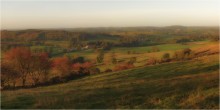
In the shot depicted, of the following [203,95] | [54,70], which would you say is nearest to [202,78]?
[203,95]

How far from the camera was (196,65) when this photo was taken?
24109mm

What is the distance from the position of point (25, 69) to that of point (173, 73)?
158 ft

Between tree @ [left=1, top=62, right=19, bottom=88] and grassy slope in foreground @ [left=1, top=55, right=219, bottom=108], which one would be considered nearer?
grassy slope in foreground @ [left=1, top=55, right=219, bottom=108]

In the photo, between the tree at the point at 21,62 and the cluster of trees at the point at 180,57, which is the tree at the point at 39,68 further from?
the cluster of trees at the point at 180,57

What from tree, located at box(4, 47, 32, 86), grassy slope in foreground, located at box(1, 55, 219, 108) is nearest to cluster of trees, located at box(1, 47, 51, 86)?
tree, located at box(4, 47, 32, 86)

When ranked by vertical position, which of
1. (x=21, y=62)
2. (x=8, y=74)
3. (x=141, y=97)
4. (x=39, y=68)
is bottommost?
(x=8, y=74)

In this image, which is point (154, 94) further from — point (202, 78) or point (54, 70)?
point (54, 70)

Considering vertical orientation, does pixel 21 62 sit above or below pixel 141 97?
below

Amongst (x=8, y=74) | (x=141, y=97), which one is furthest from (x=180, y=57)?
(x=141, y=97)

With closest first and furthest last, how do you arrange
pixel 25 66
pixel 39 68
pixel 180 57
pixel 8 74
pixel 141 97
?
1. pixel 141 97
2. pixel 8 74
3. pixel 180 57
4. pixel 25 66
5. pixel 39 68

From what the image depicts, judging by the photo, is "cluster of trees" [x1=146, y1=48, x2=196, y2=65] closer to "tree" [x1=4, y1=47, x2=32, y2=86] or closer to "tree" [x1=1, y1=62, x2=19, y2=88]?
"tree" [x1=4, y1=47, x2=32, y2=86]

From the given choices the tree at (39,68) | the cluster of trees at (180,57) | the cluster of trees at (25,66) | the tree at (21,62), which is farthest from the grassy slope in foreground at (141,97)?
the tree at (39,68)

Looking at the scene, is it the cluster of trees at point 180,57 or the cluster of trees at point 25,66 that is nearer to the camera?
the cluster of trees at point 180,57

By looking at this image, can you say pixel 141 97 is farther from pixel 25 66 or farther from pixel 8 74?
pixel 25 66
